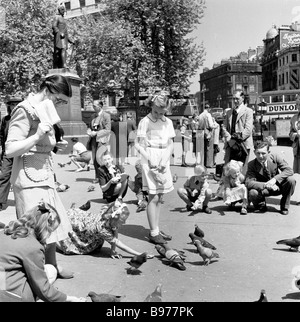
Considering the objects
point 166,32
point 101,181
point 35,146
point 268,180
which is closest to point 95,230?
point 35,146

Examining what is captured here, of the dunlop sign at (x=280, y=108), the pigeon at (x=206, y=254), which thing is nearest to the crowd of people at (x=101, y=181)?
the pigeon at (x=206, y=254)

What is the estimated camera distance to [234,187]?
321 inches

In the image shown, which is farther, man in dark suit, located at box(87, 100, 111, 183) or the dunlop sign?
the dunlop sign

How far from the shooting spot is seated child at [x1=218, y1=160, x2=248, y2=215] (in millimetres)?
7988

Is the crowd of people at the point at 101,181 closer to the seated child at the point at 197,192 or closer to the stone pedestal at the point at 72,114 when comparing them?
the seated child at the point at 197,192

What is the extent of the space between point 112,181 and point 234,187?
6.62 ft

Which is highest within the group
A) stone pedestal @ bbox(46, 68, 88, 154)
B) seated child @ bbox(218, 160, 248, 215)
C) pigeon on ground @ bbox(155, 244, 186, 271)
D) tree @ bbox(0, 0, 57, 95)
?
tree @ bbox(0, 0, 57, 95)

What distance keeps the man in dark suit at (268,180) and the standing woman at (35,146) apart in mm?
4288

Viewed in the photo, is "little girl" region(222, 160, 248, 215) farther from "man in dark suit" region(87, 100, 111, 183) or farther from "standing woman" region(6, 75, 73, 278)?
"standing woman" region(6, 75, 73, 278)

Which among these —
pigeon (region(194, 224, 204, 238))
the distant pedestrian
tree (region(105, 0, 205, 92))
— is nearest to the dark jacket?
the distant pedestrian

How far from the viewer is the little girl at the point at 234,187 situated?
799cm

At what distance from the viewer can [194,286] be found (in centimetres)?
471

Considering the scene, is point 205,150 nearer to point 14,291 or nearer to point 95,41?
point 14,291

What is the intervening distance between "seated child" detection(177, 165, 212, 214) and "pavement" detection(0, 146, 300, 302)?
0.54ft
